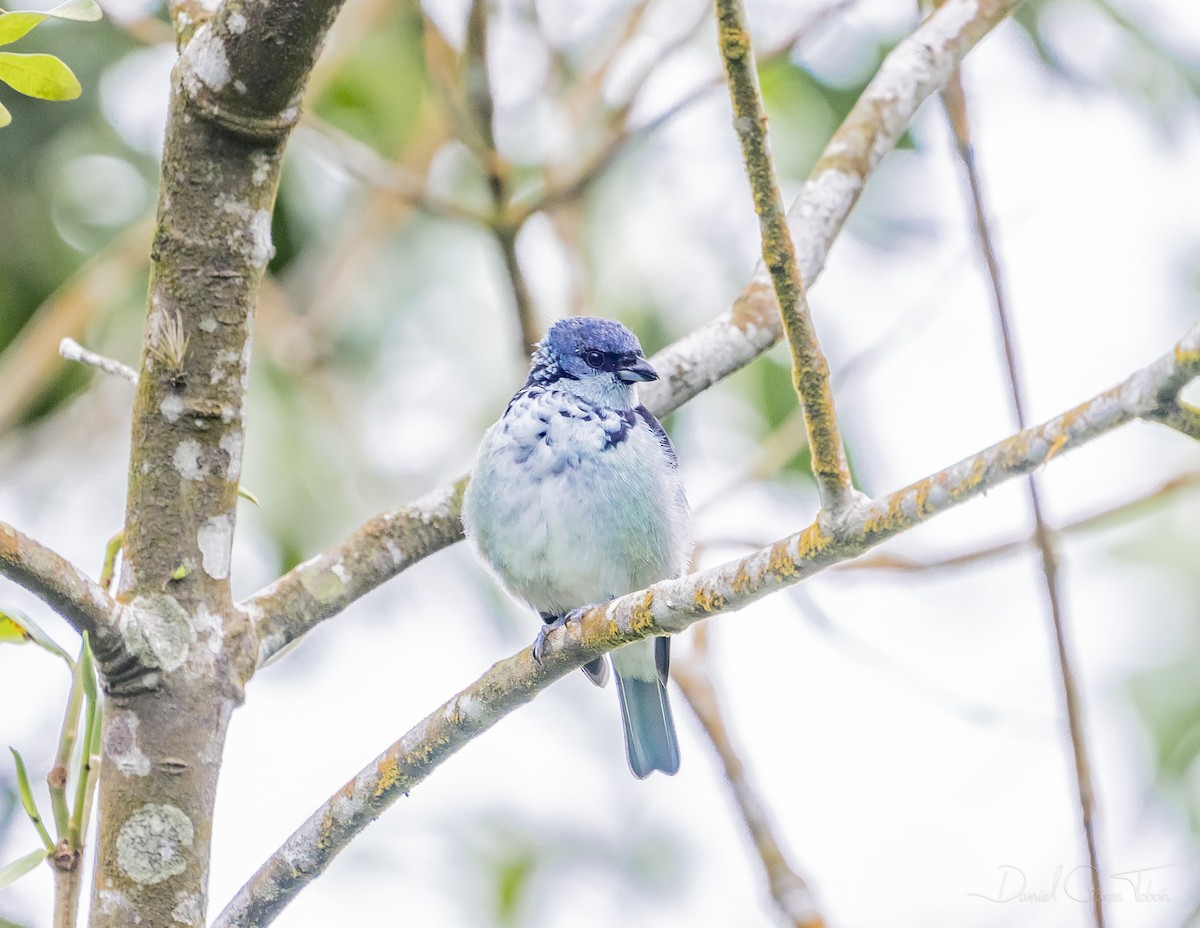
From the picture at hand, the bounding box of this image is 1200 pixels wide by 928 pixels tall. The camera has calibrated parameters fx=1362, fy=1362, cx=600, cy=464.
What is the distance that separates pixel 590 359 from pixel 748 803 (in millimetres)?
1676

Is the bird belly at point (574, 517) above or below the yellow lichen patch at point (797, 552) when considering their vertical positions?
above

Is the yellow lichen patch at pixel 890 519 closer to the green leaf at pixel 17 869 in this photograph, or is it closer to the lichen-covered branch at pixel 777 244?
the lichen-covered branch at pixel 777 244

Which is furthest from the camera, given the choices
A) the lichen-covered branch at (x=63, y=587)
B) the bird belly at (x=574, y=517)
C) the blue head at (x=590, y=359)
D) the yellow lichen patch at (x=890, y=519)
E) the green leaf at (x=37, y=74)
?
the blue head at (x=590, y=359)

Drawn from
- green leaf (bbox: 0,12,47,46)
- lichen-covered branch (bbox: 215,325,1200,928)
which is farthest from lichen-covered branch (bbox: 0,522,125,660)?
green leaf (bbox: 0,12,47,46)

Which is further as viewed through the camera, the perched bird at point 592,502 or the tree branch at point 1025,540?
the perched bird at point 592,502

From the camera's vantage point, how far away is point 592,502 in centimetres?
405

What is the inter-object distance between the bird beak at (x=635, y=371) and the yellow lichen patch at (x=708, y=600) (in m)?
1.43

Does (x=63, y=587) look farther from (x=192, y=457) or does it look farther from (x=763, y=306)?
(x=763, y=306)

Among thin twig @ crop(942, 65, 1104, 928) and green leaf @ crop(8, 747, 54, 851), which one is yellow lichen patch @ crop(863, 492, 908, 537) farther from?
green leaf @ crop(8, 747, 54, 851)

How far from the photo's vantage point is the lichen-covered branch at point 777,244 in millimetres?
2139

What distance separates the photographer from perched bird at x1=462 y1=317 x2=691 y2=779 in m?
4.05

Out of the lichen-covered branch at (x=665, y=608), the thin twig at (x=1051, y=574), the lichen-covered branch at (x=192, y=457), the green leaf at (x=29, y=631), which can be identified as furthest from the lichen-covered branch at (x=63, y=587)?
the thin twig at (x=1051, y=574)

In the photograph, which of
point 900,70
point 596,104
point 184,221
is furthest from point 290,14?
point 596,104

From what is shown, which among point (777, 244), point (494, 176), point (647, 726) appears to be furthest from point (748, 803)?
point (494, 176)
